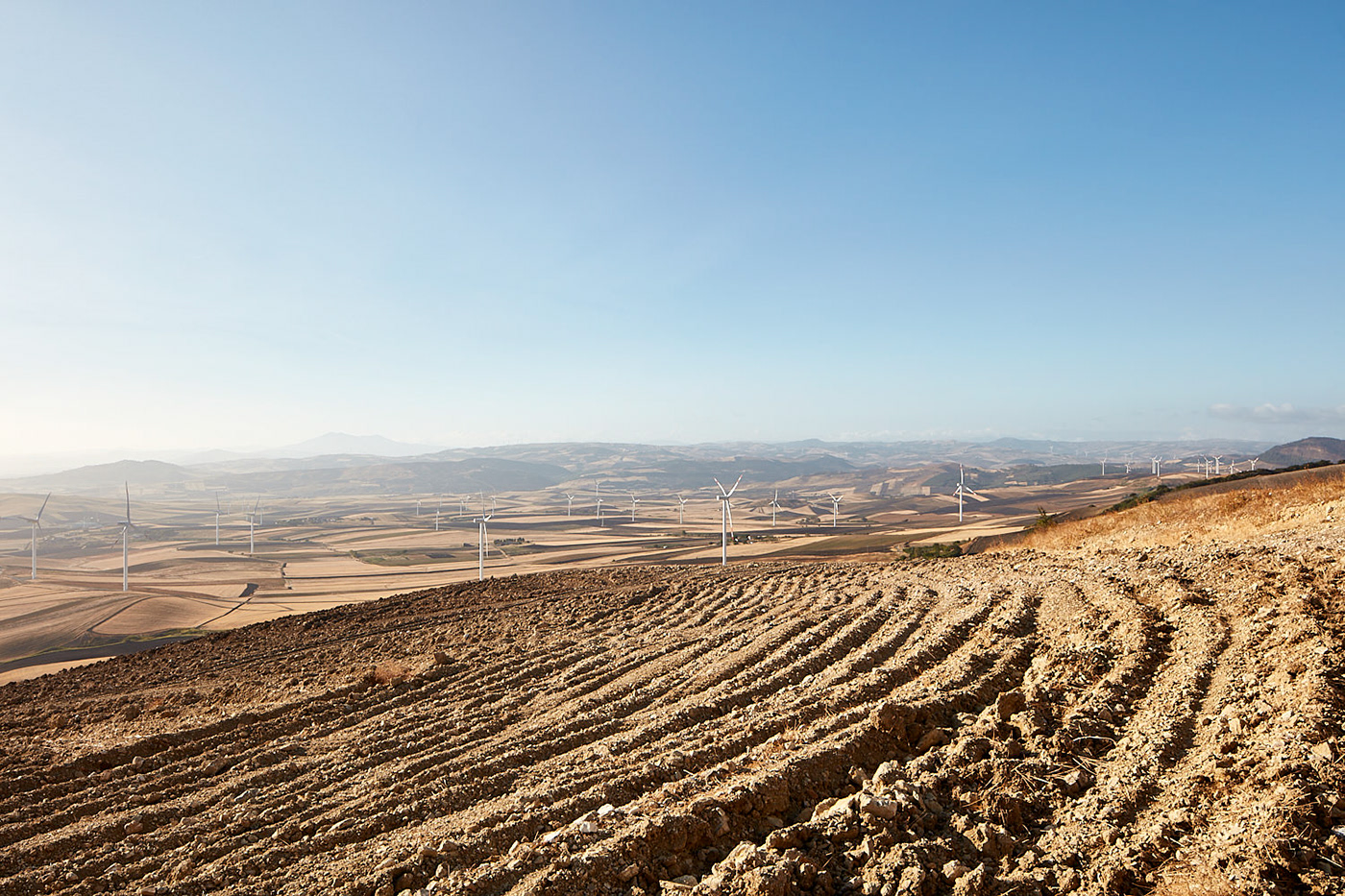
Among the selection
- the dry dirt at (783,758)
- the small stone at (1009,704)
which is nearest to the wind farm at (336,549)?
the dry dirt at (783,758)

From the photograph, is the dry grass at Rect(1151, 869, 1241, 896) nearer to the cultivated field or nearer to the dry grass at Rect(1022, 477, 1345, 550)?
the dry grass at Rect(1022, 477, 1345, 550)

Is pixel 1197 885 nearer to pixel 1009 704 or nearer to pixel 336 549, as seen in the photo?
pixel 1009 704

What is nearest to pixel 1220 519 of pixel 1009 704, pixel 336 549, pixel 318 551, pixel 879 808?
pixel 1009 704

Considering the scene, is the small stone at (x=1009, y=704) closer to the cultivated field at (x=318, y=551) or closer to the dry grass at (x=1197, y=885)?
the dry grass at (x=1197, y=885)

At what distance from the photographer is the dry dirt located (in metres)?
5.15


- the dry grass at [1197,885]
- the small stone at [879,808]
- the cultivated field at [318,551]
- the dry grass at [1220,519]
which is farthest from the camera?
the cultivated field at [318,551]

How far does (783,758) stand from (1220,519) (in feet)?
64.2

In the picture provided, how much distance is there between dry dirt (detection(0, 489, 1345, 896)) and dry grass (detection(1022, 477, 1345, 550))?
2739 millimetres

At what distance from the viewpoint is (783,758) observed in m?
6.99

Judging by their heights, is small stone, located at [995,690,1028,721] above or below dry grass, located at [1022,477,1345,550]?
below

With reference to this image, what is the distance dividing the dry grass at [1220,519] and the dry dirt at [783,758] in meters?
2.74

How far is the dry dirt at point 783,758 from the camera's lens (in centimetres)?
515

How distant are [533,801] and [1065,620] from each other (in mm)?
9252

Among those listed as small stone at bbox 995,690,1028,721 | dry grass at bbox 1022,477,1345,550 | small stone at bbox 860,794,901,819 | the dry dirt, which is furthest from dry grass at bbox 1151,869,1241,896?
dry grass at bbox 1022,477,1345,550
